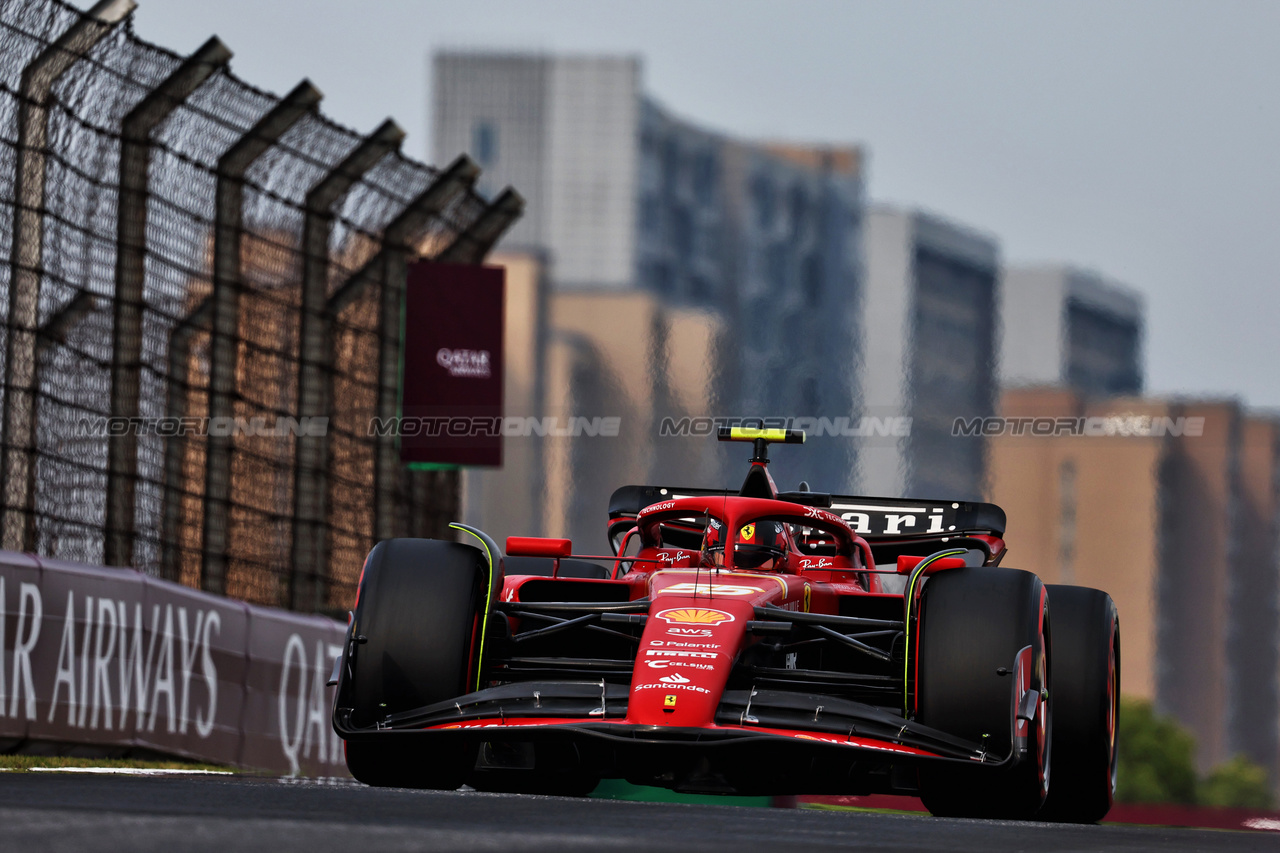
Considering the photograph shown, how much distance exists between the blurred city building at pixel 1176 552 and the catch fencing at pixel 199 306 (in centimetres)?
6540

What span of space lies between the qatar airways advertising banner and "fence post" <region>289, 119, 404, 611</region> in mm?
943

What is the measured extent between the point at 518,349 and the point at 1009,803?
6865 cm

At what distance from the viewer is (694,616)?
25.8 feet

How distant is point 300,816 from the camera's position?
519 centimetres

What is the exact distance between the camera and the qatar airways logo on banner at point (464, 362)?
15.5 meters

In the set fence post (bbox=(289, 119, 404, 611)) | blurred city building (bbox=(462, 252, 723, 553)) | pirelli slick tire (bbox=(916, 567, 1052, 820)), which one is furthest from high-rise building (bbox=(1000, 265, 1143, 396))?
pirelli slick tire (bbox=(916, 567, 1052, 820))

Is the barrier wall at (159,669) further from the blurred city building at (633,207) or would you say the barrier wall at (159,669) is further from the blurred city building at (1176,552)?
the blurred city building at (1176,552)

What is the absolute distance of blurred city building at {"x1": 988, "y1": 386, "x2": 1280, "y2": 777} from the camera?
82312 millimetres

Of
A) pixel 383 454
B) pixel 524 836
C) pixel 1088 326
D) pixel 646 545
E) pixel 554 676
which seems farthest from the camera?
pixel 1088 326

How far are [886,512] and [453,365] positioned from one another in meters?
5.37

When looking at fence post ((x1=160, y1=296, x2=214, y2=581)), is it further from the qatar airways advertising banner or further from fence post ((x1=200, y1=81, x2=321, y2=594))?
the qatar airways advertising banner

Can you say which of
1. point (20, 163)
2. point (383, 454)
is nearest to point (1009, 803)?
point (20, 163)

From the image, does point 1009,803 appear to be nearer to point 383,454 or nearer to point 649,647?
point 649,647

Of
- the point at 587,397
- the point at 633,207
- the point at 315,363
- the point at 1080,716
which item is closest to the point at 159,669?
the point at 315,363
